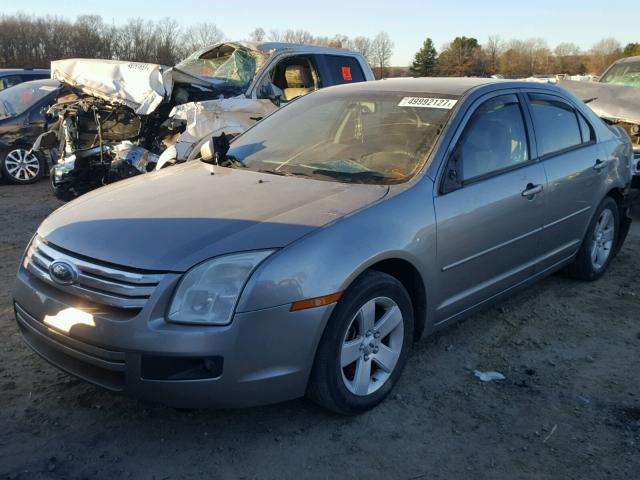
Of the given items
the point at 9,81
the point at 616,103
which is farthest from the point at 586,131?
the point at 9,81

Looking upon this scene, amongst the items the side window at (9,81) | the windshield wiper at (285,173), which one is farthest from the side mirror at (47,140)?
the windshield wiper at (285,173)

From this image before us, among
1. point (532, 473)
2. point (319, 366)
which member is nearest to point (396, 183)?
point (319, 366)

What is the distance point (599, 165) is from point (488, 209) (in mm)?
1741

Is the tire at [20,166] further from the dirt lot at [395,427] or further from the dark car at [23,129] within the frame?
the dirt lot at [395,427]

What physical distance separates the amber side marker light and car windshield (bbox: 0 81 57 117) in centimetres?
876

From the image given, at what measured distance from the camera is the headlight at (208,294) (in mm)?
2568

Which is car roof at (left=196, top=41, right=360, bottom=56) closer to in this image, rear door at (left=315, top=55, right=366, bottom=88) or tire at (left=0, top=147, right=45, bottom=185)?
Result: rear door at (left=315, top=55, right=366, bottom=88)

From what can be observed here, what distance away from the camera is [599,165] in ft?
15.8

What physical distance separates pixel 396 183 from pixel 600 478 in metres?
1.73

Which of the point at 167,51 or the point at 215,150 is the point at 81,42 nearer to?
the point at 167,51

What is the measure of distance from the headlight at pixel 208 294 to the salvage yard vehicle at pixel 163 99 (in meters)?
4.68

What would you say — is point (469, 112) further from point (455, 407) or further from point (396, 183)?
point (455, 407)

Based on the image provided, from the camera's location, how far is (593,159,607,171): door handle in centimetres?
479

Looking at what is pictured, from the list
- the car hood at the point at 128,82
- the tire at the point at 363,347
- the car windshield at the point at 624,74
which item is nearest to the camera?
the tire at the point at 363,347
